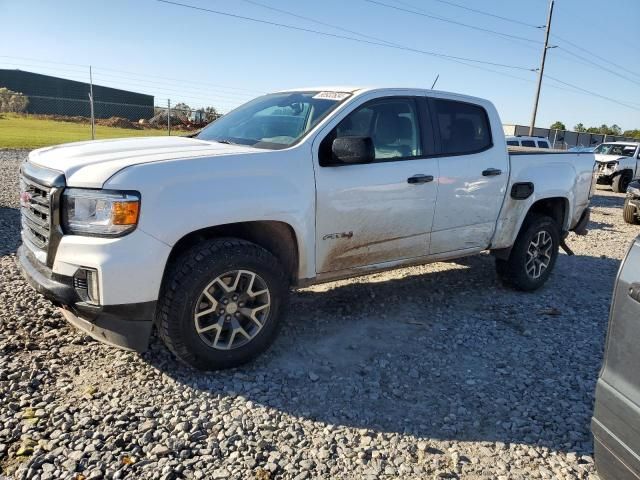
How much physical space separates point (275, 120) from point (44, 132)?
25070 millimetres

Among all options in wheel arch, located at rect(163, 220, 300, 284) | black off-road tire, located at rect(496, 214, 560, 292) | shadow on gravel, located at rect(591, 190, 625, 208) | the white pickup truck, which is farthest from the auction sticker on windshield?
the white pickup truck

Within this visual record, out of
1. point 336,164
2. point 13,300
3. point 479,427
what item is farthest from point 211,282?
point 13,300

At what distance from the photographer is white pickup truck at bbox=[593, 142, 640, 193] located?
17.3m

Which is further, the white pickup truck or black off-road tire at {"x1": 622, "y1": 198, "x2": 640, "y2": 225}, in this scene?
the white pickup truck

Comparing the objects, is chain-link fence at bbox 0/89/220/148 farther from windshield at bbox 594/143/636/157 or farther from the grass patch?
windshield at bbox 594/143/636/157

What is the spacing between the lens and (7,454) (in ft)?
8.70

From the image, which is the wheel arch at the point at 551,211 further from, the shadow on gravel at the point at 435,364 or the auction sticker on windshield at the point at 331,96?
the auction sticker on windshield at the point at 331,96

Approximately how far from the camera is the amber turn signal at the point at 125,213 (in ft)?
9.69

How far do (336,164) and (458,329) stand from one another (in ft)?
6.17

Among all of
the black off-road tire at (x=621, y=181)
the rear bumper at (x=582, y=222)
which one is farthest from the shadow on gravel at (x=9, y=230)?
the black off-road tire at (x=621, y=181)

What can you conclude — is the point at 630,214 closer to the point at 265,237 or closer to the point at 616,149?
the point at 616,149

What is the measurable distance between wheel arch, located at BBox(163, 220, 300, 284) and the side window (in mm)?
824

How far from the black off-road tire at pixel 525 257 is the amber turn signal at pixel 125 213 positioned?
13.0 feet

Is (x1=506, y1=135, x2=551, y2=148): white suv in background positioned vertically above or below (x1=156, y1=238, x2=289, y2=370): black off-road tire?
above
